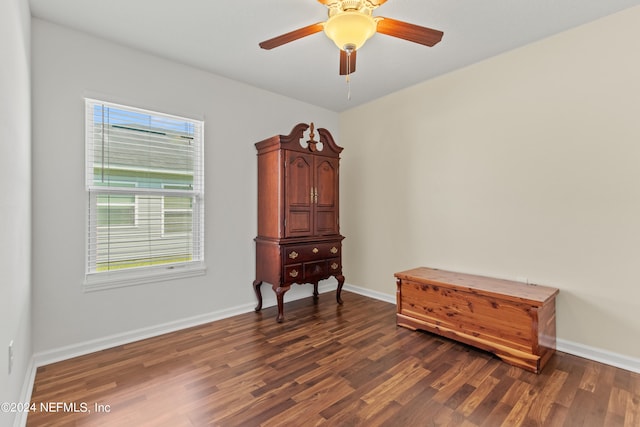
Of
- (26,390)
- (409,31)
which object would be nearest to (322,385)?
(26,390)

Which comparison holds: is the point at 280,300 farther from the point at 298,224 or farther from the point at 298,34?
the point at 298,34

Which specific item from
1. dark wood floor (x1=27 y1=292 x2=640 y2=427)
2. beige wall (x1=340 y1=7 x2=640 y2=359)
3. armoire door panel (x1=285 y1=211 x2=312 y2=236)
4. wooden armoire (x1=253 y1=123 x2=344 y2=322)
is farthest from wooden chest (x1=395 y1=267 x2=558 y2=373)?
armoire door panel (x1=285 y1=211 x2=312 y2=236)

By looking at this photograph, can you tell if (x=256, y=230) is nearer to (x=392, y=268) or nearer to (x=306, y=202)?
(x=306, y=202)

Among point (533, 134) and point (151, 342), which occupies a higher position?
point (533, 134)

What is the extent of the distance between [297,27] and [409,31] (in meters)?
0.97

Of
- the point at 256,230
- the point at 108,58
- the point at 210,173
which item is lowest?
the point at 256,230

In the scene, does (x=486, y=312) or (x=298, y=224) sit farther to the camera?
(x=298, y=224)

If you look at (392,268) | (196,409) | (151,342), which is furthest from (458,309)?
(151,342)

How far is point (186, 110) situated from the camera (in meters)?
3.00

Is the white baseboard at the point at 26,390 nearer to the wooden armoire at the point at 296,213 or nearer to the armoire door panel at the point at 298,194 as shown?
the wooden armoire at the point at 296,213

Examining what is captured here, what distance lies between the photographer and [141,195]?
276 centimetres

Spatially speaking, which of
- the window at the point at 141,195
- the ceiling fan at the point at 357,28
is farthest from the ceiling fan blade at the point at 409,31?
the window at the point at 141,195

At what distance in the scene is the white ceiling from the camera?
2137 millimetres

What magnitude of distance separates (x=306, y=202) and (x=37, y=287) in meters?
2.34
